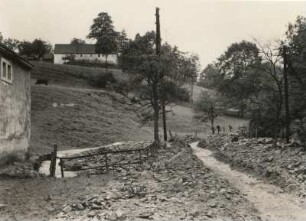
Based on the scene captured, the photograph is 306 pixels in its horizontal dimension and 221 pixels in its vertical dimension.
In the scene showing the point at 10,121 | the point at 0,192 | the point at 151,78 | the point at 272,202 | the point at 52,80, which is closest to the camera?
the point at 272,202

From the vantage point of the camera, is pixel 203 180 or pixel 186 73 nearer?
pixel 203 180

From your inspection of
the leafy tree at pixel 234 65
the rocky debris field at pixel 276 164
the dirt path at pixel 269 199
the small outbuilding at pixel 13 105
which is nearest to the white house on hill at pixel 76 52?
the leafy tree at pixel 234 65

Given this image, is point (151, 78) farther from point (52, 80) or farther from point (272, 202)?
point (52, 80)

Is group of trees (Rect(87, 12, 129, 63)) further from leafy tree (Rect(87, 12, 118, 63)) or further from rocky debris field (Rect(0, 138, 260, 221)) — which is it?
rocky debris field (Rect(0, 138, 260, 221))

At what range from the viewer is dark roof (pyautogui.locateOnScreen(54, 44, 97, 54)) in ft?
371

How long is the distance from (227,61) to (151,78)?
49.4 m

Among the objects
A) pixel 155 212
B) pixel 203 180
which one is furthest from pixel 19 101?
pixel 155 212

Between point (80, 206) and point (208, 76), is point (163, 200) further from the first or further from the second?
point (208, 76)

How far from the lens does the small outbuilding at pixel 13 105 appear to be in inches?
907

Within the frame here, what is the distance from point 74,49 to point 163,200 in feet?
340

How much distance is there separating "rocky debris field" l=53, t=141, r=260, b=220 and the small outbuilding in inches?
280

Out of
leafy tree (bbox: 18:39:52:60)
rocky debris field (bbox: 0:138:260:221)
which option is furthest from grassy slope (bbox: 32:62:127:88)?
rocky debris field (bbox: 0:138:260:221)

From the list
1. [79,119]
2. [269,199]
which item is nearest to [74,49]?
[79,119]

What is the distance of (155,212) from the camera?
13539 mm
